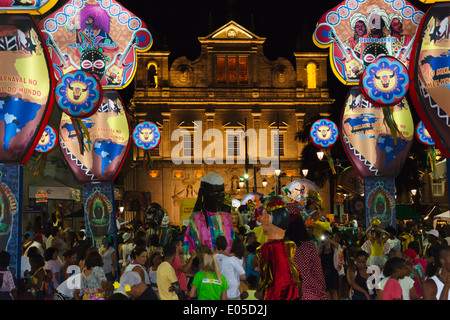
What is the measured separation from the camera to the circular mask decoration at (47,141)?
16.9 meters

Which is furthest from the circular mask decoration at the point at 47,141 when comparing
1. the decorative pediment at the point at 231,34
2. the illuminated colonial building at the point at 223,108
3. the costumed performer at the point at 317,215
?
the decorative pediment at the point at 231,34

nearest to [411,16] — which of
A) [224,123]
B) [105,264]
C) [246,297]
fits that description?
[105,264]

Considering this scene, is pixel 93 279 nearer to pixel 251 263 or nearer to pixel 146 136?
pixel 251 263

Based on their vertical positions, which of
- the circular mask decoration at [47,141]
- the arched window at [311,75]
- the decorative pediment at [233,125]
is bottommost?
the circular mask decoration at [47,141]

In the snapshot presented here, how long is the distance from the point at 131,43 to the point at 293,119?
4056cm

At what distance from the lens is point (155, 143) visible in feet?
62.4

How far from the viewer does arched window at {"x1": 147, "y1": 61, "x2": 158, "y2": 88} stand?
2137 inches

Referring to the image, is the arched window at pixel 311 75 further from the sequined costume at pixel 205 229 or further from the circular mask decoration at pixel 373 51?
the sequined costume at pixel 205 229

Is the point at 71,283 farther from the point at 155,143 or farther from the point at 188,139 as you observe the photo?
the point at 188,139

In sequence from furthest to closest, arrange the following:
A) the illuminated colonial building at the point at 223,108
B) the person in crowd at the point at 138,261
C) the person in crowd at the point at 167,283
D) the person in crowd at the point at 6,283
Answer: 1. the illuminated colonial building at the point at 223,108
2. the person in crowd at the point at 6,283
3. the person in crowd at the point at 138,261
4. the person in crowd at the point at 167,283

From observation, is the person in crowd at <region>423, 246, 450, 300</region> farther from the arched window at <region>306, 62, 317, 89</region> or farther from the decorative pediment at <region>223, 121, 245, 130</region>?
the arched window at <region>306, 62, 317, 89</region>

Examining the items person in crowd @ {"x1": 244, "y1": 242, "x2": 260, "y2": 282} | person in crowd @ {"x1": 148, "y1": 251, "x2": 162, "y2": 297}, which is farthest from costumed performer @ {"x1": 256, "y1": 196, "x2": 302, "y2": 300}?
person in crowd @ {"x1": 244, "y1": 242, "x2": 260, "y2": 282}

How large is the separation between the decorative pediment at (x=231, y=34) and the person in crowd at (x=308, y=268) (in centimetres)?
4786

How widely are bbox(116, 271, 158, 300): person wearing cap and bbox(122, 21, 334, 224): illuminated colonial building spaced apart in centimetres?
4584
